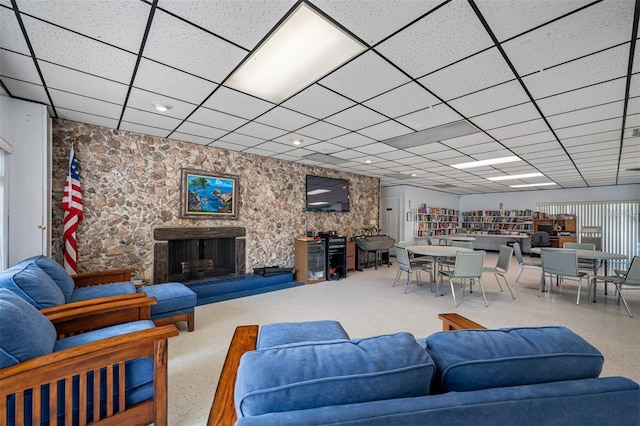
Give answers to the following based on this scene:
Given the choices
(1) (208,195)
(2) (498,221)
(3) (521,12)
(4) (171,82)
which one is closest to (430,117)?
(3) (521,12)

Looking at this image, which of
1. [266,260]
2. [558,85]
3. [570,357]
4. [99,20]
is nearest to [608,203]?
[558,85]

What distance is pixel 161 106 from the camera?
2947mm

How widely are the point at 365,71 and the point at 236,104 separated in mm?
1448

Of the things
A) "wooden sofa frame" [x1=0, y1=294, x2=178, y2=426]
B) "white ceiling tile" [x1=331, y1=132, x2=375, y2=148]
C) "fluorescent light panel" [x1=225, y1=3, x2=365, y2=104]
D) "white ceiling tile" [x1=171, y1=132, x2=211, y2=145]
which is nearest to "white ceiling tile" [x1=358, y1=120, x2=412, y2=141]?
"white ceiling tile" [x1=331, y1=132, x2=375, y2=148]

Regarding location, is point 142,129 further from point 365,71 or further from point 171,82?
point 365,71

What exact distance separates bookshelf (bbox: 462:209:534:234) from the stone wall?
8732 millimetres

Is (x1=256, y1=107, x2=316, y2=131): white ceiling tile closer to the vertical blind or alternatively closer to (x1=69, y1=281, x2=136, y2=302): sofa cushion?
(x1=69, y1=281, x2=136, y2=302): sofa cushion

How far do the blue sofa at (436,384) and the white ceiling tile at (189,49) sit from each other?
1972 millimetres

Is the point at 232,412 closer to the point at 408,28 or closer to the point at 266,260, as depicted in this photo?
the point at 408,28

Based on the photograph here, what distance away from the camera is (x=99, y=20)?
165 cm

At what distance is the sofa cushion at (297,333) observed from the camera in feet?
5.32

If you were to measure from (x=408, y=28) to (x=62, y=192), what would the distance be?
440 centimetres

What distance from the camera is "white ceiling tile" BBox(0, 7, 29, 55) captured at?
62.9 inches

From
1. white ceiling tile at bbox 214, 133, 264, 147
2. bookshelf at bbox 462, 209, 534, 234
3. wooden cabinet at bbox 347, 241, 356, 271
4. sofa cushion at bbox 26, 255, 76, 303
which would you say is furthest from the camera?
bookshelf at bbox 462, 209, 534, 234
